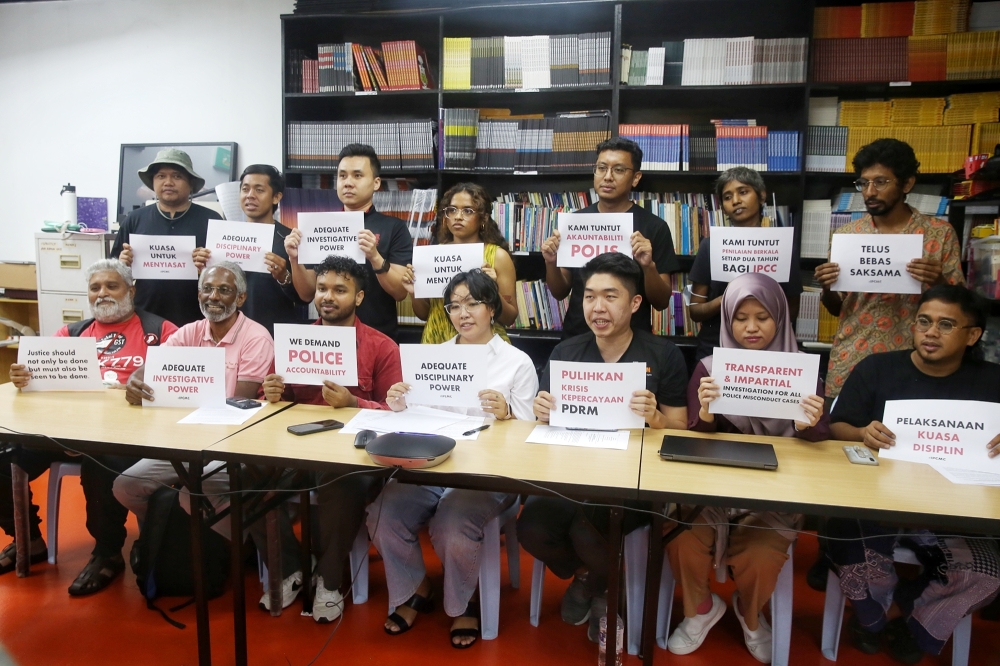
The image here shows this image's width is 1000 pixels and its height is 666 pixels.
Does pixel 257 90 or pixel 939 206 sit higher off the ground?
pixel 257 90

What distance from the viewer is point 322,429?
2.14 metres

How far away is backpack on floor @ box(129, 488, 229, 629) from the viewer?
241cm

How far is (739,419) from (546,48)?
8.28 feet

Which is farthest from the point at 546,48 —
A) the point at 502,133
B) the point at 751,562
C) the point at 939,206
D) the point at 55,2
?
the point at 55,2

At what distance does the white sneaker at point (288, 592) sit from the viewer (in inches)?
95.0

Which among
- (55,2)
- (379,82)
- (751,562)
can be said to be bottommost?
(751,562)

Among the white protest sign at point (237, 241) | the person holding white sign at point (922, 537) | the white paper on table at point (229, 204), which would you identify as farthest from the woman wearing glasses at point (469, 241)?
the white paper on table at point (229, 204)

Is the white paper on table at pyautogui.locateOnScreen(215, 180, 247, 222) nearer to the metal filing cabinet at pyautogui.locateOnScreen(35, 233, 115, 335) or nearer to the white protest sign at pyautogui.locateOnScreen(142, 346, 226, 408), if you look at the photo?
the metal filing cabinet at pyautogui.locateOnScreen(35, 233, 115, 335)

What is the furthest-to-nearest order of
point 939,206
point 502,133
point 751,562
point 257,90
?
1. point 257,90
2. point 502,133
3. point 939,206
4. point 751,562

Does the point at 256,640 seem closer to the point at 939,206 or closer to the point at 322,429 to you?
the point at 322,429

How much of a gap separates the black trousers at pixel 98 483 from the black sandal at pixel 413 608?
1209 mm

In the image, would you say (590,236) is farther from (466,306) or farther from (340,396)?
(340,396)

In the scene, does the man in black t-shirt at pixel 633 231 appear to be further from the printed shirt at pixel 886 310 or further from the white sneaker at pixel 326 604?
the white sneaker at pixel 326 604

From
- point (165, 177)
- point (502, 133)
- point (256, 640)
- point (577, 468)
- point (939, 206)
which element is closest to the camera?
point (577, 468)
